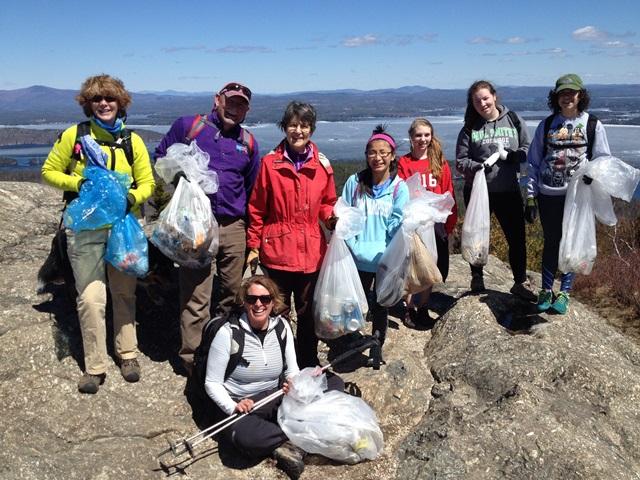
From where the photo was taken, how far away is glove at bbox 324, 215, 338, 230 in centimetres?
425

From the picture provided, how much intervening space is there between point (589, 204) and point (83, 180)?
13.4 feet

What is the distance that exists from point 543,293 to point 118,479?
3986 millimetres

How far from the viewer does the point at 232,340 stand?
12.8 feet

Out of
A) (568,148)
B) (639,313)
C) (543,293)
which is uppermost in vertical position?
(568,148)

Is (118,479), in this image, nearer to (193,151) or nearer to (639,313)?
(193,151)

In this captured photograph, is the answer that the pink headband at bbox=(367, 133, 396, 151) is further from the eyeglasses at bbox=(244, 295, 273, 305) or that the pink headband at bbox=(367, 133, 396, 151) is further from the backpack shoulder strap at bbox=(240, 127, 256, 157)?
the eyeglasses at bbox=(244, 295, 273, 305)

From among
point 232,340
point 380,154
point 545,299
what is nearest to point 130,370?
point 232,340

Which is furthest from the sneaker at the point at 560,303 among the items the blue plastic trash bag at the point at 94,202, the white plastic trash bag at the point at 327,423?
the blue plastic trash bag at the point at 94,202

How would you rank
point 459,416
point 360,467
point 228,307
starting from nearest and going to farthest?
point 360,467, point 459,416, point 228,307

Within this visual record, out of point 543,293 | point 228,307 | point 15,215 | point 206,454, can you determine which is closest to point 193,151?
point 228,307

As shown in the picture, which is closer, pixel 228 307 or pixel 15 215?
pixel 228 307

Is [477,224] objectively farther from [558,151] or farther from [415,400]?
[415,400]

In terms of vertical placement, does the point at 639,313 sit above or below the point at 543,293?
below

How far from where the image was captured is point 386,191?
4.38m
